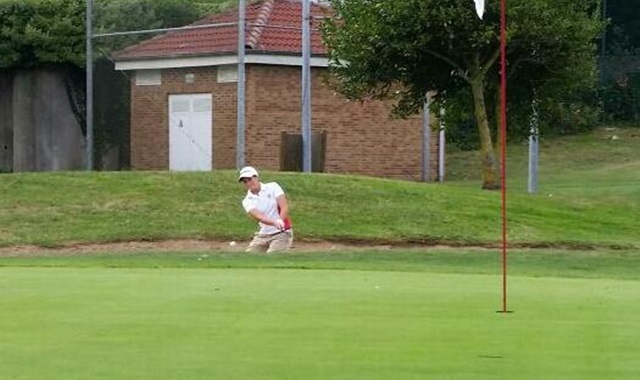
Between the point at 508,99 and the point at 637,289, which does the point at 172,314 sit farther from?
the point at 508,99

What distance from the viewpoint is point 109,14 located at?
36219 millimetres

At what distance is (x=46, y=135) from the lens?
3644 centimetres

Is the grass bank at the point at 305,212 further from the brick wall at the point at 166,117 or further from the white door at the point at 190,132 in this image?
the white door at the point at 190,132

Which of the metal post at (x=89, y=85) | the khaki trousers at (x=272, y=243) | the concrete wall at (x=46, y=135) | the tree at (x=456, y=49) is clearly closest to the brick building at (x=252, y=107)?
the concrete wall at (x=46, y=135)

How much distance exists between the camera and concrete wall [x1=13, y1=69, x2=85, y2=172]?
118 feet

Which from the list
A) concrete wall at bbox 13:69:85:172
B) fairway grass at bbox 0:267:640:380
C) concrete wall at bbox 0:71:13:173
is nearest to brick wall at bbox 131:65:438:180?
concrete wall at bbox 13:69:85:172

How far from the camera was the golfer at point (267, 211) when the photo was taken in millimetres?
19109

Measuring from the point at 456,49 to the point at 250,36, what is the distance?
25.0 ft

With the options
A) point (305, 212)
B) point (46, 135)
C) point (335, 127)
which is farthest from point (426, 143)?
point (305, 212)

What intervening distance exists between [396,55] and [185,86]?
348 inches

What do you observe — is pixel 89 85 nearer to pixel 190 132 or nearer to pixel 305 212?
pixel 190 132

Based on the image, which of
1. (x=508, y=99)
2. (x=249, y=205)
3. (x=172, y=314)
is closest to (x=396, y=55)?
(x=508, y=99)

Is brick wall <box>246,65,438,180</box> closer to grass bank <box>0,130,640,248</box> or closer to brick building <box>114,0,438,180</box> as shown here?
brick building <box>114,0,438,180</box>

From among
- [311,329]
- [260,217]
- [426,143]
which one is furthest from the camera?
[426,143]
